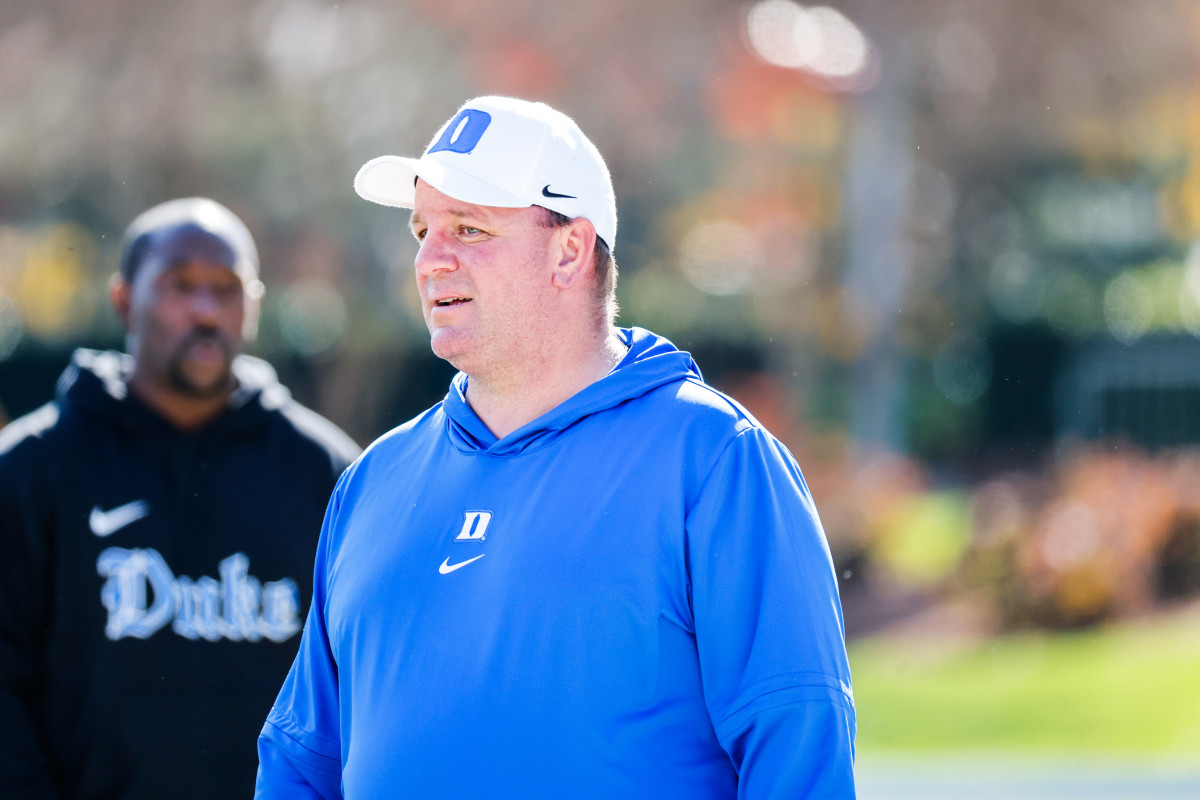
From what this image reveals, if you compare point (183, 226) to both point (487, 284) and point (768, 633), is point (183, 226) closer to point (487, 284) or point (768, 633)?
point (487, 284)

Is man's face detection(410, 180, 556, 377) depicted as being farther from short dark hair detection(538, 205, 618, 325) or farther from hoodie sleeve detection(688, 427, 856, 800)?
hoodie sleeve detection(688, 427, 856, 800)

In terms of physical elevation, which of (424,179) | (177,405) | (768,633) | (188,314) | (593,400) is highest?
(424,179)

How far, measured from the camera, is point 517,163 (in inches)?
95.3

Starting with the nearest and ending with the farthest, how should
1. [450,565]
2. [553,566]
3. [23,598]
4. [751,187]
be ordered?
[553,566] → [450,565] → [23,598] → [751,187]

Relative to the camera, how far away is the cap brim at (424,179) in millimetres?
2396

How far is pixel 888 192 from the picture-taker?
54.0 feet

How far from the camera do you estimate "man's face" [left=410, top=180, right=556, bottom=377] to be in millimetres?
2406

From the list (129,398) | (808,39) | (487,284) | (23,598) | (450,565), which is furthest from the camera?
(808,39)

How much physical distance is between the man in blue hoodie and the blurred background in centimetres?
853

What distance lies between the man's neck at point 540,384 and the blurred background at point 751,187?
8.52 metres

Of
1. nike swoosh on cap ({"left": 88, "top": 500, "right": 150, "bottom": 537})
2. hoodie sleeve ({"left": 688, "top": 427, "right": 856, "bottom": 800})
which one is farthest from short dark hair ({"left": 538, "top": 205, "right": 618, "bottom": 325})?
Result: nike swoosh on cap ({"left": 88, "top": 500, "right": 150, "bottom": 537})

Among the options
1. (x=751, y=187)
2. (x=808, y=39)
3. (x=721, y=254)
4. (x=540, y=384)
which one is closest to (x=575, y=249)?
(x=540, y=384)

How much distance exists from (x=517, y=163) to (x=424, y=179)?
0.61ft

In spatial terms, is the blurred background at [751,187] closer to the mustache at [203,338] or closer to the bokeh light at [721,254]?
the bokeh light at [721,254]
